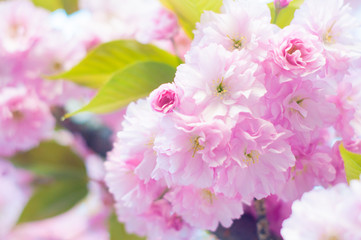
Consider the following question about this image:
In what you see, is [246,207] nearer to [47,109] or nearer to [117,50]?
[117,50]

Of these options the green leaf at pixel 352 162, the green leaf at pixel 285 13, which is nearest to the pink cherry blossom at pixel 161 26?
the green leaf at pixel 285 13

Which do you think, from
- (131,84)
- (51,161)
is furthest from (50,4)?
(131,84)

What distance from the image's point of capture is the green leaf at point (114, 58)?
1.82 feet

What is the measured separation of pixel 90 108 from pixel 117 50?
11 cm

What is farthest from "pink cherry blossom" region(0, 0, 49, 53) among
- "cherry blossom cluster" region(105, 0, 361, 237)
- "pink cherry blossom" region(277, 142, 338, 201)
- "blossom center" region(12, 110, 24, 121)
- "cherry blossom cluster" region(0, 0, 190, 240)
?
"pink cherry blossom" region(277, 142, 338, 201)

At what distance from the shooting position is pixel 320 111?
379 mm

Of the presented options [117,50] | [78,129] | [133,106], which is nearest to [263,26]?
[133,106]

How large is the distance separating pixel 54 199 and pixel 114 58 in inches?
13.9

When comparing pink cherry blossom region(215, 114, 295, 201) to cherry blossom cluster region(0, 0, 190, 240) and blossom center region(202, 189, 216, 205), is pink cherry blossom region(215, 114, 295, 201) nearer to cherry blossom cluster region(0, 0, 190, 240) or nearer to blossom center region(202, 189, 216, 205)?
blossom center region(202, 189, 216, 205)

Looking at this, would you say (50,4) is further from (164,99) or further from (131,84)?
(164,99)

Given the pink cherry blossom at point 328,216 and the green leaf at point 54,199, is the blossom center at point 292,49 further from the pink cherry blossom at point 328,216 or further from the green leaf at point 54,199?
the green leaf at point 54,199

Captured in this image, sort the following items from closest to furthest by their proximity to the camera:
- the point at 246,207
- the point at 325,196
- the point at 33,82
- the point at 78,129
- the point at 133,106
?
the point at 325,196 → the point at 133,106 → the point at 246,207 → the point at 33,82 → the point at 78,129

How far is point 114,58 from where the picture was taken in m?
0.56

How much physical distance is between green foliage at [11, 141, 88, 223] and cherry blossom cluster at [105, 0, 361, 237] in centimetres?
42
